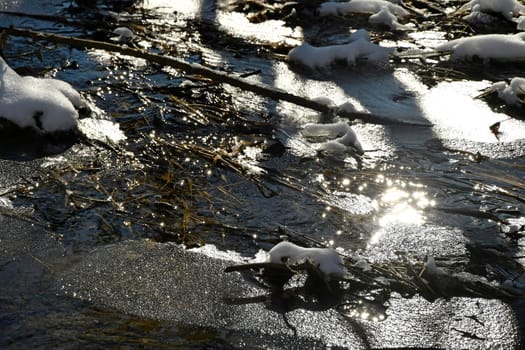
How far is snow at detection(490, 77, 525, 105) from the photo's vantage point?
4.48 m

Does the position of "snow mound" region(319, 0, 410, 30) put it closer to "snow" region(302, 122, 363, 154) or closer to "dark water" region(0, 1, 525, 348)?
"dark water" region(0, 1, 525, 348)

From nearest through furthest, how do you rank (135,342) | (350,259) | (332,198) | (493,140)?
(135,342)
(350,259)
(332,198)
(493,140)

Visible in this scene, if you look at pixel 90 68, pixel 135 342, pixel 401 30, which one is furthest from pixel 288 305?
pixel 401 30

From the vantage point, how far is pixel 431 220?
10.6 feet

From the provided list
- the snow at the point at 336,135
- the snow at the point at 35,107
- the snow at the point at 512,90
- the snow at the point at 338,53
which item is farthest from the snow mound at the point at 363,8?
the snow at the point at 35,107

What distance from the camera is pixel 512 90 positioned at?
14.8 feet

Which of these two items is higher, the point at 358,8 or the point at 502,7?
the point at 502,7

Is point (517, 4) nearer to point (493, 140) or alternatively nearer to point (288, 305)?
point (493, 140)

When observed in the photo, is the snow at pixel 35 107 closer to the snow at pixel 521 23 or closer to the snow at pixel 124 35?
the snow at pixel 124 35

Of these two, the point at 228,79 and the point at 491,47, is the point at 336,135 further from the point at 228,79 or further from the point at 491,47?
the point at 491,47

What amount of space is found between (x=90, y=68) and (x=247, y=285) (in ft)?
8.76

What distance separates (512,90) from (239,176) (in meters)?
2.12

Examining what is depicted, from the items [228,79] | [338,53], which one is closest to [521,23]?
[338,53]

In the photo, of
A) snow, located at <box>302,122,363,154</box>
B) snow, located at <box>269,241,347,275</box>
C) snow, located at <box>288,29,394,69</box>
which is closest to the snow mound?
snow, located at <box>288,29,394,69</box>
